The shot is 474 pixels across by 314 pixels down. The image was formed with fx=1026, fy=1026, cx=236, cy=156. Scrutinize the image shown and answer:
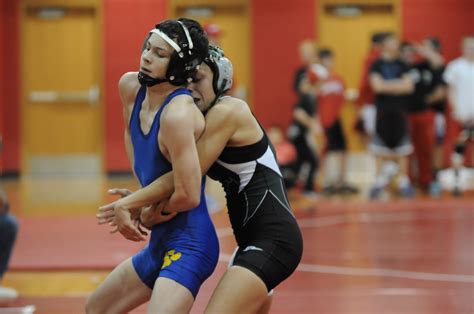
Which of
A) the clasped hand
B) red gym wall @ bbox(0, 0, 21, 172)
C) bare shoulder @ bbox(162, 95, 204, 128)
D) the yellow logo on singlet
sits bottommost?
red gym wall @ bbox(0, 0, 21, 172)

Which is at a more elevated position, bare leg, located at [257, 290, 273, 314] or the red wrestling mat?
bare leg, located at [257, 290, 273, 314]

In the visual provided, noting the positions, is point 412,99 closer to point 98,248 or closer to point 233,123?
point 98,248

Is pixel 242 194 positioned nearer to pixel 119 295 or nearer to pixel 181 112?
pixel 181 112

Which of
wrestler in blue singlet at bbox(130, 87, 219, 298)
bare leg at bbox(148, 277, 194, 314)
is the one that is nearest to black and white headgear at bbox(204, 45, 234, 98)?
wrestler in blue singlet at bbox(130, 87, 219, 298)

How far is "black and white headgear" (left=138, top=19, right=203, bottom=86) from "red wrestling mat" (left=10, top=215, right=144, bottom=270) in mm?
3591

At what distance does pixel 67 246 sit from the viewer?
7926 millimetres

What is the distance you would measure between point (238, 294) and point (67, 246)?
15.2 feet

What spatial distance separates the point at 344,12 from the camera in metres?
15.0

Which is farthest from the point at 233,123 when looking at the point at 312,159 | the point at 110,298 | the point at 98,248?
the point at 312,159

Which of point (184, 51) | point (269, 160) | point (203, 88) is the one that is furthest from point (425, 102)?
point (184, 51)

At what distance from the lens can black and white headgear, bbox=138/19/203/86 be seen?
354 cm

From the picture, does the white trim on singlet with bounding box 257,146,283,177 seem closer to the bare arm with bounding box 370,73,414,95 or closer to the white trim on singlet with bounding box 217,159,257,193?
the white trim on singlet with bounding box 217,159,257,193

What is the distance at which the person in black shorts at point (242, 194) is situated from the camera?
3.57 m

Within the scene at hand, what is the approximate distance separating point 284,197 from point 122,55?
37.9 feet
